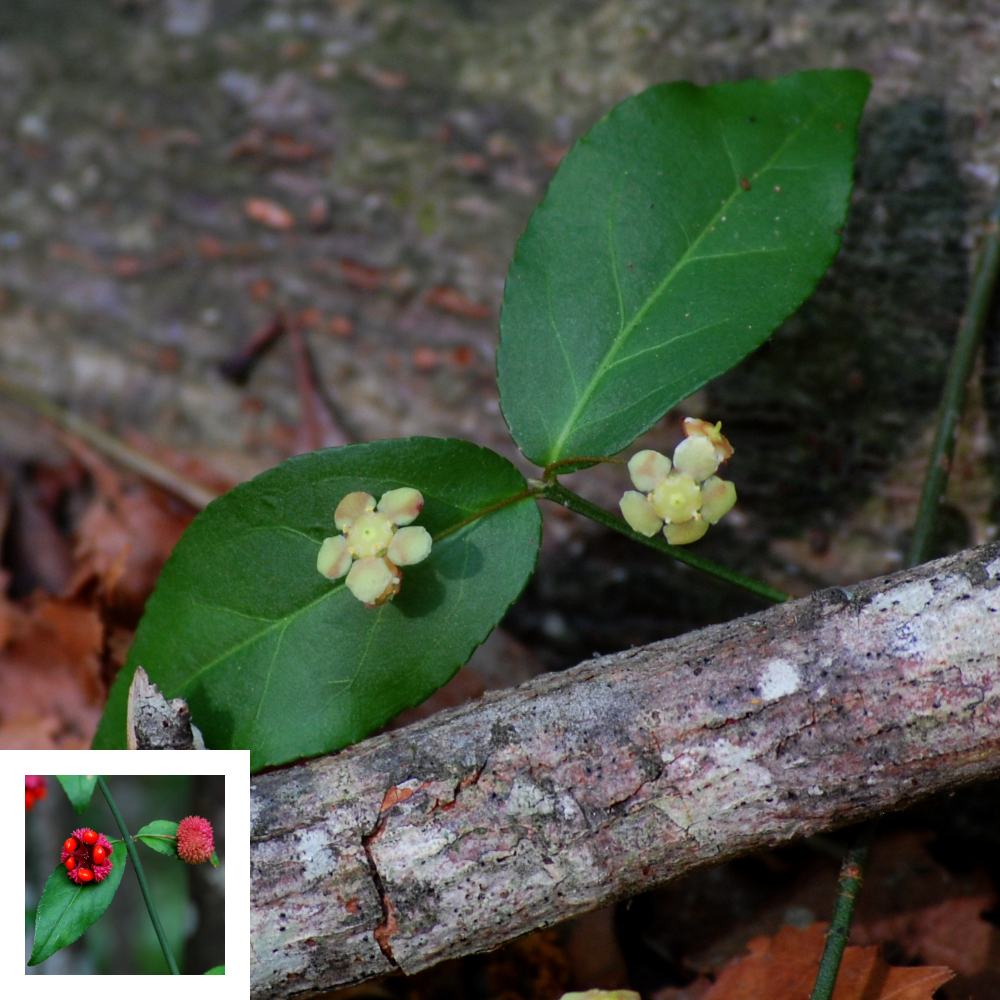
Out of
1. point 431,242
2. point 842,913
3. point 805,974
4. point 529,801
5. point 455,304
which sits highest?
point 431,242

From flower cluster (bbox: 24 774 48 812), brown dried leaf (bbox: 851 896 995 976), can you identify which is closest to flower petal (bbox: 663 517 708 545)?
brown dried leaf (bbox: 851 896 995 976)

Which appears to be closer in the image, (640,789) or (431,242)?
(640,789)

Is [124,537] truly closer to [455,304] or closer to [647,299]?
[455,304]

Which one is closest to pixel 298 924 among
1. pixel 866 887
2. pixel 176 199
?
pixel 866 887

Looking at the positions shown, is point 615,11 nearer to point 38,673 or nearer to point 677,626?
point 677,626

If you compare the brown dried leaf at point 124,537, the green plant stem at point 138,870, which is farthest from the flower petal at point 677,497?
the brown dried leaf at point 124,537

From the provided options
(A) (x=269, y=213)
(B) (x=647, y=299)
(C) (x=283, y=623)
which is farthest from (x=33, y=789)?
(A) (x=269, y=213)
